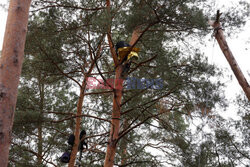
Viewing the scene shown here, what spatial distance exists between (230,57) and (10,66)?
13.4 ft

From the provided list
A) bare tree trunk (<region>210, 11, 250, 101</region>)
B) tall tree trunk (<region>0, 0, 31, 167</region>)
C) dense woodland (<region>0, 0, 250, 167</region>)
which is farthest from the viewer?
bare tree trunk (<region>210, 11, 250, 101</region>)

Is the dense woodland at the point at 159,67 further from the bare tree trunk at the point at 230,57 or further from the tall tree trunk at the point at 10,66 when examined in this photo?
the tall tree trunk at the point at 10,66

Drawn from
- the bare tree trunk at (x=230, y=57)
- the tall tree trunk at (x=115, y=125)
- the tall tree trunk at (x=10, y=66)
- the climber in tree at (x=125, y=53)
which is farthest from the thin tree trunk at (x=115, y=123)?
the tall tree trunk at (x=10, y=66)

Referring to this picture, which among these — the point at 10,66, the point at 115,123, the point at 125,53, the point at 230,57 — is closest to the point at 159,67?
the point at 125,53

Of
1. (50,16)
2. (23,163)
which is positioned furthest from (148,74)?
(23,163)

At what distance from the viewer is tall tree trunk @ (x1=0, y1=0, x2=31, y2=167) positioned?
234 centimetres

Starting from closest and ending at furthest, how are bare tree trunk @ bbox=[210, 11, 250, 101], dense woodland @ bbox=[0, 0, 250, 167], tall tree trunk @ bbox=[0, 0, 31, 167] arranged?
1. tall tree trunk @ bbox=[0, 0, 31, 167]
2. dense woodland @ bbox=[0, 0, 250, 167]
3. bare tree trunk @ bbox=[210, 11, 250, 101]

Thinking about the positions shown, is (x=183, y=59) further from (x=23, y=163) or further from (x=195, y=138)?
(x=23, y=163)

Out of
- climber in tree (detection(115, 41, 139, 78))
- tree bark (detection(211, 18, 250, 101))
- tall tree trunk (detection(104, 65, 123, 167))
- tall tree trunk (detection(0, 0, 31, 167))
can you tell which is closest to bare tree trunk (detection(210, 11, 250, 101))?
tree bark (detection(211, 18, 250, 101))

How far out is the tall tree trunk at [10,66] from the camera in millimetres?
2344

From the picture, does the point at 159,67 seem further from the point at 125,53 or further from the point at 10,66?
the point at 10,66

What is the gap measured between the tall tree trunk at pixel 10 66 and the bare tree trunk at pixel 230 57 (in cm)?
359

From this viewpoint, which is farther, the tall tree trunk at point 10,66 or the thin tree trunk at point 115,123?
the thin tree trunk at point 115,123

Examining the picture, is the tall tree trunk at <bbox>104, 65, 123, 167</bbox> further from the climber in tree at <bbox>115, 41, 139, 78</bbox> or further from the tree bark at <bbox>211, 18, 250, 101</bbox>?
the tree bark at <bbox>211, 18, 250, 101</bbox>
